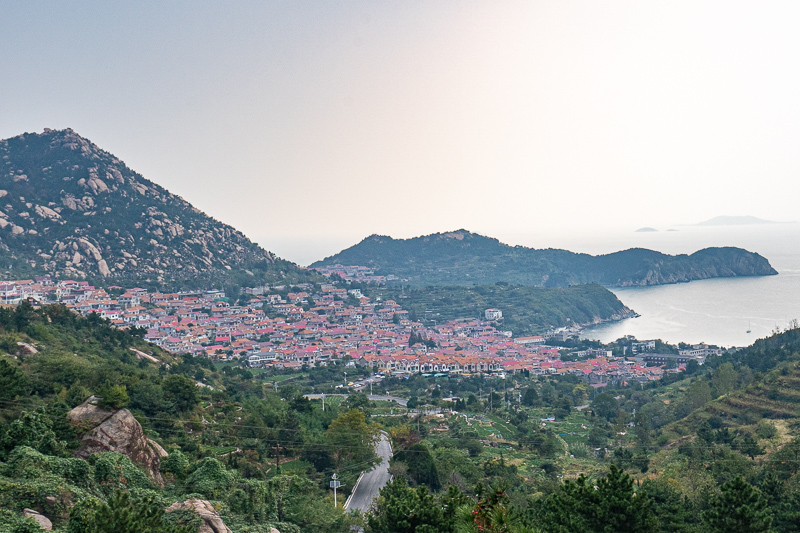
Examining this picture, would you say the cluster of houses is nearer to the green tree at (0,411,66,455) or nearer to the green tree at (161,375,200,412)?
the green tree at (161,375,200,412)

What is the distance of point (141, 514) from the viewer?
579 centimetres

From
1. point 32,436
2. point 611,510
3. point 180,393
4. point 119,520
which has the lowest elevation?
point 611,510

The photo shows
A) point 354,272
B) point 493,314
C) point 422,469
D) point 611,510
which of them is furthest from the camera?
point 354,272

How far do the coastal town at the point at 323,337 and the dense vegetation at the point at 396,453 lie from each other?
9.04m

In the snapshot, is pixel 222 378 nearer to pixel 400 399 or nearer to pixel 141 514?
pixel 400 399

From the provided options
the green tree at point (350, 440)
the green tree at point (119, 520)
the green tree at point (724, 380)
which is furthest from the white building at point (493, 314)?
the green tree at point (119, 520)

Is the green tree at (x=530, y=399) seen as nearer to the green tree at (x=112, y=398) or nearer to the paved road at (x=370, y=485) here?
the paved road at (x=370, y=485)

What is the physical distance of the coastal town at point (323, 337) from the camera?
1570 inches

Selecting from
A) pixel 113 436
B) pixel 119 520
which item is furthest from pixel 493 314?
pixel 119 520

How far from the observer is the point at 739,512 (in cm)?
765

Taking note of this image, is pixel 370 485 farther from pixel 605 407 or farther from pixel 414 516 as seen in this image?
pixel 605 407

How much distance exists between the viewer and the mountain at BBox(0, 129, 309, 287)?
5147cm

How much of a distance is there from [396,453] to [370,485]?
5.31 ft

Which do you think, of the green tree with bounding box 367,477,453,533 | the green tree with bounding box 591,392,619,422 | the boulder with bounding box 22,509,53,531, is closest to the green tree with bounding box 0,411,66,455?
the boulder with bounding box 22,509,53,531
